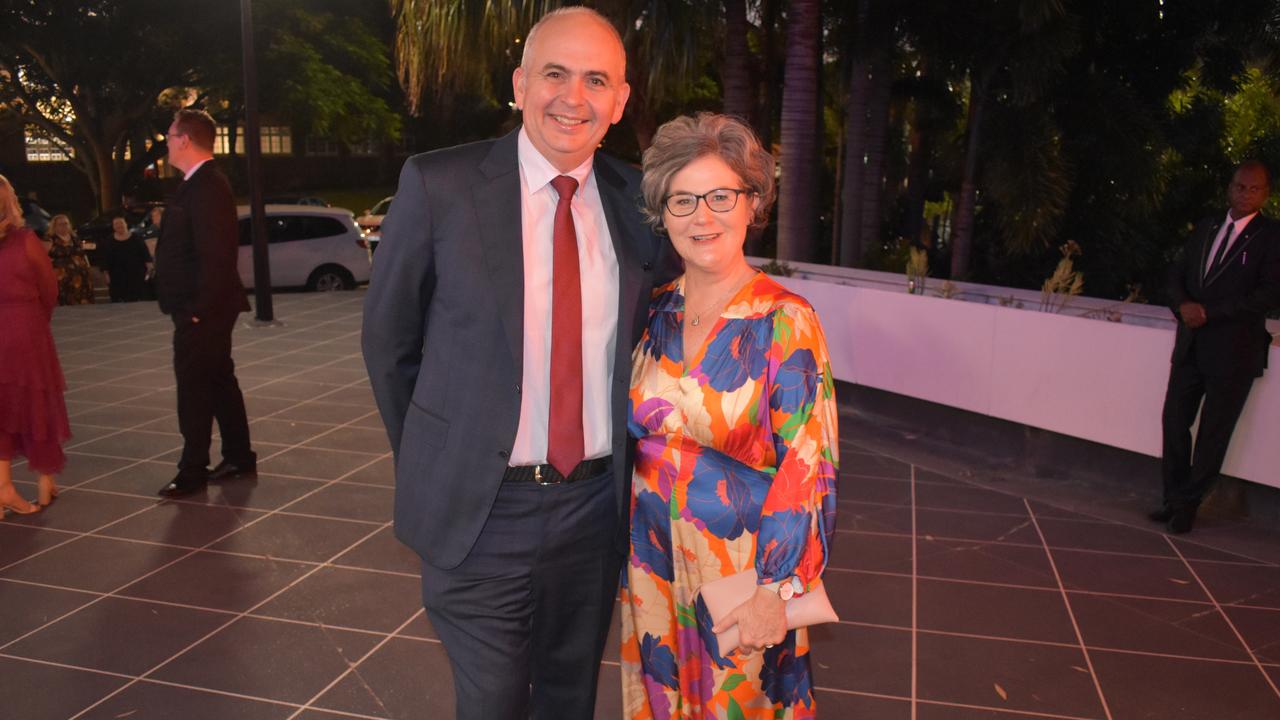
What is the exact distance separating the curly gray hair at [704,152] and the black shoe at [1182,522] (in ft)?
13.4

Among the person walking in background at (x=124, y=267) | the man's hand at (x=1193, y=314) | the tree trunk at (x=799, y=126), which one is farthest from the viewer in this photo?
the person walking in background at (x=124, y=267)

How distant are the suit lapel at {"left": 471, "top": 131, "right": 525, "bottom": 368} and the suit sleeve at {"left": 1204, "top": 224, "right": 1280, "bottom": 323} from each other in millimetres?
4294

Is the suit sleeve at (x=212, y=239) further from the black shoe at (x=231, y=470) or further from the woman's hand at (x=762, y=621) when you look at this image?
the woman's hand at (x=762, y=621)

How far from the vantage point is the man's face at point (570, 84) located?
243cm

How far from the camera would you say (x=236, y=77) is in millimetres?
23859

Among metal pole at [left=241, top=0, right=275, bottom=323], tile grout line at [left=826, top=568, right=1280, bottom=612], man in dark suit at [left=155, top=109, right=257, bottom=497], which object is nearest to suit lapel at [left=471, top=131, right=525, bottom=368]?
tile grout line at [left=826, top=568, right=1280, bottom=612]

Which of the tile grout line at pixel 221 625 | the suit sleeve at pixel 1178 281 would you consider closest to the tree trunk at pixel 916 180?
the suit sleeve at pixel 1178 281

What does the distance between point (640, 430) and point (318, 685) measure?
6.49 feet

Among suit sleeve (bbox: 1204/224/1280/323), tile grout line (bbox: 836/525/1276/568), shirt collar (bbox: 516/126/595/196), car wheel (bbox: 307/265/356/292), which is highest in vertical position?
shirt collar (bbox: 516/126/595/196)

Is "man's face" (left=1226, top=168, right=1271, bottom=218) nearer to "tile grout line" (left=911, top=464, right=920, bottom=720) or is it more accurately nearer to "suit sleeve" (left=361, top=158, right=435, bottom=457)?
"tile grout line" (left=911, top=464, right=920, bottom=720)

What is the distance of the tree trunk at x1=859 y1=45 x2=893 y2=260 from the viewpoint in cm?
1248

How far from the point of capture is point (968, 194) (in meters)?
11.6

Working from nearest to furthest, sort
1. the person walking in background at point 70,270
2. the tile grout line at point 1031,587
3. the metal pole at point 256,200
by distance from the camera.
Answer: the tile grout line at point 1031,587, the metal pole at point 256,200, the person walking in background at point 70,270

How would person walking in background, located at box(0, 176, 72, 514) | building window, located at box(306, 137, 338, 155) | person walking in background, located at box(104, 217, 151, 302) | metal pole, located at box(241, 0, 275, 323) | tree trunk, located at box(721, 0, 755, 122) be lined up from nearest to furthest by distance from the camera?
person walking in background, located at box(0, 176, 72, 514), metal pole, located at box(241, 0, 275, 323), tree trunk, located at box(721, 0, 755, 122), person walking in background, located at box(104, 217, 151, 302), building window, located at box(306, 137, 338, 155)
